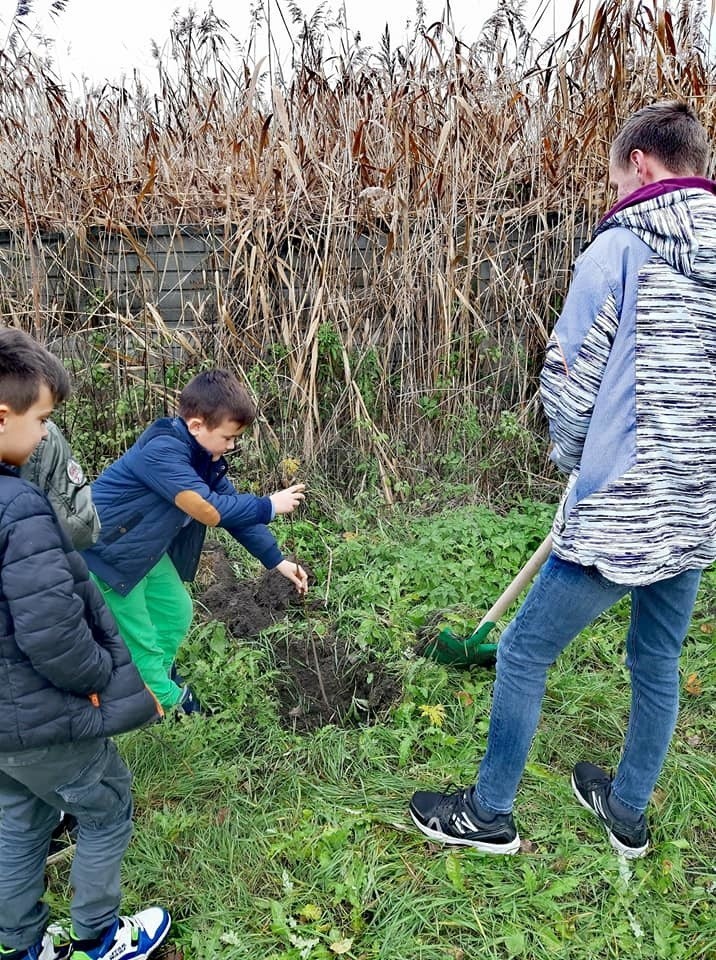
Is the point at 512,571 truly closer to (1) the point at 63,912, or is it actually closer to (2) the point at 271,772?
(2) the point at 271,772

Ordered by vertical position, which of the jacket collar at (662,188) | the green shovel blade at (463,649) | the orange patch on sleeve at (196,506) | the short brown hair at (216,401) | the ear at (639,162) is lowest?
the green shovel blade at (463,649)

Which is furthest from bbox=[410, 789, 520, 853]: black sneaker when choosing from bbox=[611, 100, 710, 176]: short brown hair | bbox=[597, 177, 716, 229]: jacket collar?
bbox=[611, 100, 710, 176]: short brown hair

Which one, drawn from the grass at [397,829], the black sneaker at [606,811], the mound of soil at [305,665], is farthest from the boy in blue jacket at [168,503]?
the black sneaker at [606,811]

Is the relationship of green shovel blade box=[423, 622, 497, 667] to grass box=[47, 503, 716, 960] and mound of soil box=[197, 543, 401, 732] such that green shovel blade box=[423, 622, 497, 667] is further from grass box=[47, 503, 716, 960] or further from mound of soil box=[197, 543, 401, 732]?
mound of soil box=[197, 543, 401, 732]

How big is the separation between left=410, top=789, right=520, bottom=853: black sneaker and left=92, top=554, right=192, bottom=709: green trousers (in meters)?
1.02

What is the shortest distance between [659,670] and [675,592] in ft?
0.88

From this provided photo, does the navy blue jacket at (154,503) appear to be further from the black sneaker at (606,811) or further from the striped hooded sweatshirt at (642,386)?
the black sneaker at (606,811)

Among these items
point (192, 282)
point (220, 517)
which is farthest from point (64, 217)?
point (220, 517)

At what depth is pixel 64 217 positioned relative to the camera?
13.6ft

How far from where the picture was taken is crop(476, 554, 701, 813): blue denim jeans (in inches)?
Answer: 70.2

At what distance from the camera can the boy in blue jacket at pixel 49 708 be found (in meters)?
1.44

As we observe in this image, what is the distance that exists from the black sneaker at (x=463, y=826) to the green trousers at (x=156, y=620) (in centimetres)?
102

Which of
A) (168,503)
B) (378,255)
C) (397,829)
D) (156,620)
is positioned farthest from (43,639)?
(378,255)

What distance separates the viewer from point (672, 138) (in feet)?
5.38
